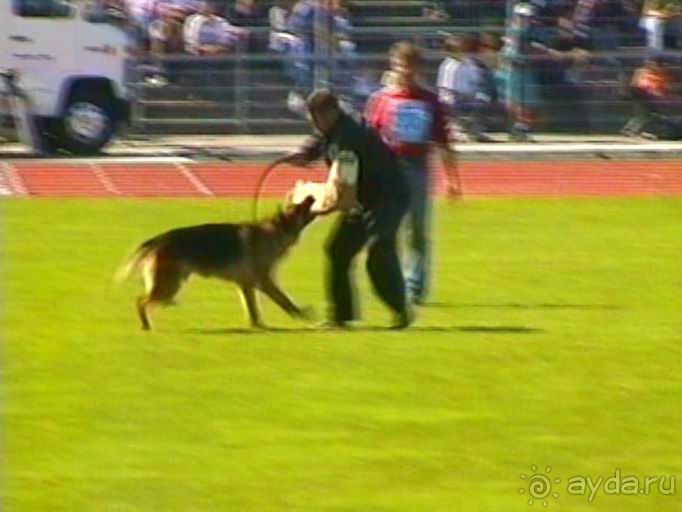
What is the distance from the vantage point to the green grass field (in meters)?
7.97

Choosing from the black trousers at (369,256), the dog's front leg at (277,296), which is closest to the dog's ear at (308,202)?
the black trousers at (369,256)

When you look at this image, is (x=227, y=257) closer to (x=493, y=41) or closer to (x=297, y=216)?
(x=297, y=216)

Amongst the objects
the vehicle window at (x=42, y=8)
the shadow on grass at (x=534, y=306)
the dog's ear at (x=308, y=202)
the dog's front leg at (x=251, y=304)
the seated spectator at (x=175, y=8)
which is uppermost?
the dog's ear at (x=308, y=202)

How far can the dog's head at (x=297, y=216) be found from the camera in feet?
38.0

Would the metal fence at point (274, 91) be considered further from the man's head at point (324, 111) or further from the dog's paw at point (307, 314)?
the man's head at point (324, 111)

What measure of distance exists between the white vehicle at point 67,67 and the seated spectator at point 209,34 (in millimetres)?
1238

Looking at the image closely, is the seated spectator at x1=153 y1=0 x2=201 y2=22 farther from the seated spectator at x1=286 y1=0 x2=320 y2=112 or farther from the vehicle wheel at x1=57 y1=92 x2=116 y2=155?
the vehicle wheel at x1=57 y1=92 x2=116 y2=155

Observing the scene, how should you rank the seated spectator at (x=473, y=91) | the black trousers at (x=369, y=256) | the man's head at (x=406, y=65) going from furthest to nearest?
the seated spectator at (x=473, y=91) < the man's head at (x=406, y=65) < the black trousers at (x=369, y=256)

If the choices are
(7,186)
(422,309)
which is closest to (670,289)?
(422,309)

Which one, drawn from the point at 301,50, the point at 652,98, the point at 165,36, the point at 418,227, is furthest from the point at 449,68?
the point at 418,227

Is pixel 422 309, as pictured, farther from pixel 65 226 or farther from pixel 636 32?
pixel 636 32

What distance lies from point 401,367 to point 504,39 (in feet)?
48.9

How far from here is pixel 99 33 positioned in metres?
23.5

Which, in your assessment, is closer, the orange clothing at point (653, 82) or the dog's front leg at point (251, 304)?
the dog's front leg at point (251, 304)
